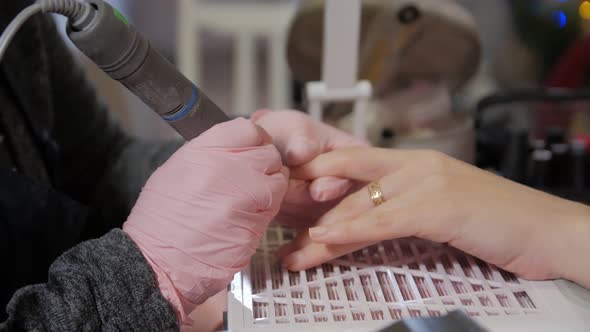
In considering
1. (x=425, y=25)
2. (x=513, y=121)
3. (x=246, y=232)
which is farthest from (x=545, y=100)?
(x=246, y=232)

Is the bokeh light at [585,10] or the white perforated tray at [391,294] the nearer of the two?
the white perforated tray at [391,294]

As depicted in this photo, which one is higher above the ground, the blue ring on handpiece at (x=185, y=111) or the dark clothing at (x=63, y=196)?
the blue ring on handpiece at (x=185, y=111)

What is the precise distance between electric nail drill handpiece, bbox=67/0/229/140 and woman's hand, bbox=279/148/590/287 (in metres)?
0.16

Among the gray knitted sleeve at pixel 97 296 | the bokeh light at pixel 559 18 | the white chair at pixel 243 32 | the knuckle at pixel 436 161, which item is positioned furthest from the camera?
the white chair at pixel 243 32

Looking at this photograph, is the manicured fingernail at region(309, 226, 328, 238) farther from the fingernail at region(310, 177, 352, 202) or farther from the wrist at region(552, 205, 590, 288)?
the wrist at region(552, 205, 590, 288)

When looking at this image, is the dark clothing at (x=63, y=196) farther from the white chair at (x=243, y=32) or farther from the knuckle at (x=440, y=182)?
the white chair at (x=243, y=32)

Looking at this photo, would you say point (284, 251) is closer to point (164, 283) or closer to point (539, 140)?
point (164, 283)

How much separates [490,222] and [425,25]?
635 mm

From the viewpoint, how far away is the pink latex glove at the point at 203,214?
51 cm

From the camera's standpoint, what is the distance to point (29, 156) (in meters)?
0.73

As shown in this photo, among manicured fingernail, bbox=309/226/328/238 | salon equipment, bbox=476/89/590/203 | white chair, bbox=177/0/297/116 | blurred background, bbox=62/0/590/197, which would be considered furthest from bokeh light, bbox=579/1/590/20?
manicured fingernail, bbox=309/226/328/238

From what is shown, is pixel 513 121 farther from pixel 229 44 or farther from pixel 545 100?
pixel 229 44

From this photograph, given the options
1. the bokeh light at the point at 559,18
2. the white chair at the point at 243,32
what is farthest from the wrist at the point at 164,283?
the bokeh light at the point at 559,18

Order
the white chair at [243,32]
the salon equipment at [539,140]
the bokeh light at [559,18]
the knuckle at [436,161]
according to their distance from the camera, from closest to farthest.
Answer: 1. the knuckle at [436,161]
2. the salon equipment at [539,140]
3. the bokeh light at [559,18]
4. the white chair at [243,32]
